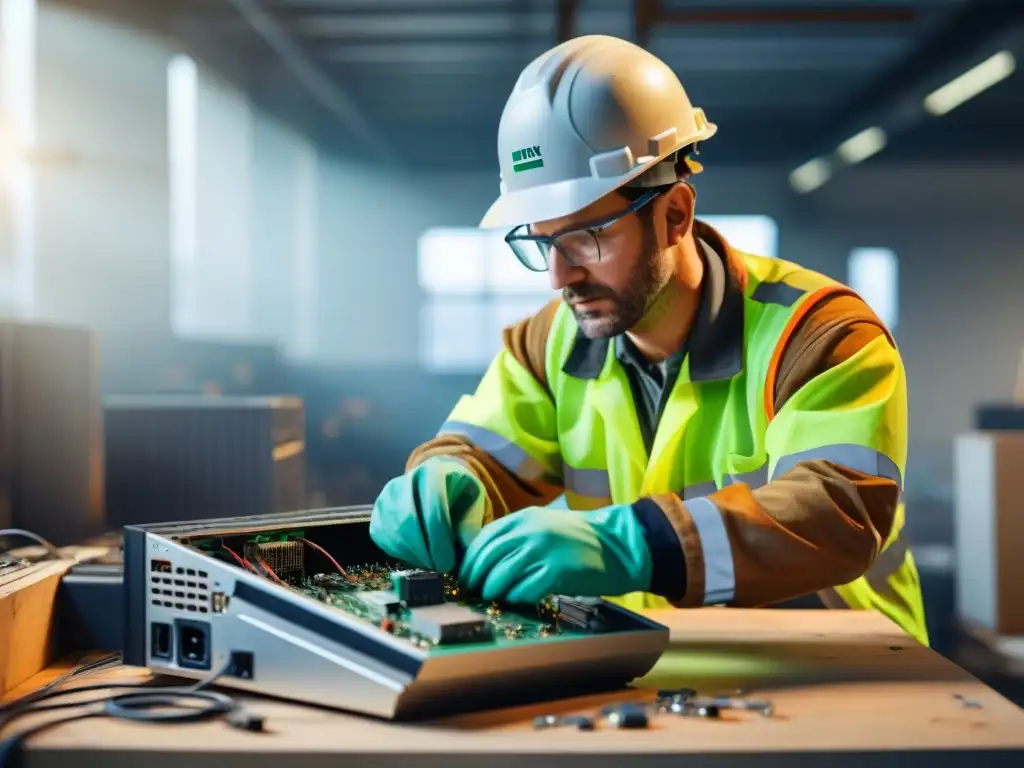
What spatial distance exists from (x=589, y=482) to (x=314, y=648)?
0.72 metres

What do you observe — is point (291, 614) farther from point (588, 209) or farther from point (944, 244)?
point (944, 244)

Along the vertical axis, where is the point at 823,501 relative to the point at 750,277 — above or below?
below

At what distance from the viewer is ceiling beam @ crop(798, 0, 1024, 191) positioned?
6420 mm

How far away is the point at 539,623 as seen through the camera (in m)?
0.92

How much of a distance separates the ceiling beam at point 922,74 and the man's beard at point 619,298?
18.9 feet

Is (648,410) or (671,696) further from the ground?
(648,410)

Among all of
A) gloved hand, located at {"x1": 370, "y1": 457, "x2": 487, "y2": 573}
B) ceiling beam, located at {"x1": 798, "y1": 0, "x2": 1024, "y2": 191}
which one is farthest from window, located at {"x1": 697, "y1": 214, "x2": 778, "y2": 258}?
gloved hand, located at {"x1": 370, "y1": 457, "x2": 487, "y2": 573}

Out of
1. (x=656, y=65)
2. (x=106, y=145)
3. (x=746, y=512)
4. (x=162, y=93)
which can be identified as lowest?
(x=746, y=512)

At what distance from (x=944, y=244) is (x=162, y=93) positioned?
393 inches

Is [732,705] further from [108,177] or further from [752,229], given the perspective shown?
[752,229]

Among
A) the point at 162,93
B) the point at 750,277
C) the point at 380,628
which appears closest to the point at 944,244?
the point at 162,93

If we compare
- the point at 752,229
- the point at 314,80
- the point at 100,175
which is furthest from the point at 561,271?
the point at 752,229

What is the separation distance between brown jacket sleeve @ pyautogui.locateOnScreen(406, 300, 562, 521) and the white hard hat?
0.27 meters

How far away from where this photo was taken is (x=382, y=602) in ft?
3.03
